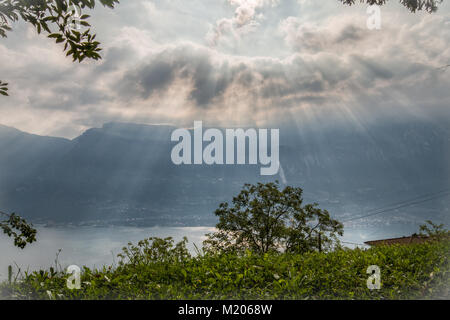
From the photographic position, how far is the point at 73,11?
3865 millimetres

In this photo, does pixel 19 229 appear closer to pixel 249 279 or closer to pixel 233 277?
pixel 233 277

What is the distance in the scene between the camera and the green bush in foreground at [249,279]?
13.8 feet

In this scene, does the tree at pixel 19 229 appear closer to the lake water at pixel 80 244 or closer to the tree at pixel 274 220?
the lake water at pixel 80 244

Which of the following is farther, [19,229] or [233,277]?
[19,229]

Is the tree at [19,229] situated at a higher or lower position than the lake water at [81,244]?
higher

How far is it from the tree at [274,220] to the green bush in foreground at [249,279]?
57.3 ft

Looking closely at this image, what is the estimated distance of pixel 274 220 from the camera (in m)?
23.4

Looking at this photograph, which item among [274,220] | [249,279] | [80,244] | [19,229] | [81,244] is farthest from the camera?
[81,244]

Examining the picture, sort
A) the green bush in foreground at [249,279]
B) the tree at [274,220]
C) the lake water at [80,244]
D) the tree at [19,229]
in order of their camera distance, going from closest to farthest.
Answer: the green bush in foreground at [249,279] < the lake water at [80,244] < the tree at [19,229] < the tree at [274,220]

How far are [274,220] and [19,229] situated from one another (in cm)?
1983

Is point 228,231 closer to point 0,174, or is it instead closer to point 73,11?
point 0,174

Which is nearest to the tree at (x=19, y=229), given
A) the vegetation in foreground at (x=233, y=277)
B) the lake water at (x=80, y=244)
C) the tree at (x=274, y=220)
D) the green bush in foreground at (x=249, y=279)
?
the vegetation in foreground at (x=233, y=277)

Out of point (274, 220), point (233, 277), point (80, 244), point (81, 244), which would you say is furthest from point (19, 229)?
point (81, 244)
